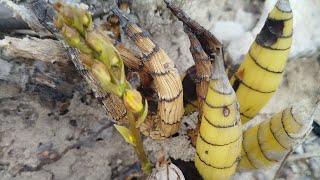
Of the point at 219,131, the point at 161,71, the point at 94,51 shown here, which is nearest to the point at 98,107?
the point at 161,71

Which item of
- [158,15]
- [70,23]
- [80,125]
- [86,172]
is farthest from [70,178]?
[70,23]

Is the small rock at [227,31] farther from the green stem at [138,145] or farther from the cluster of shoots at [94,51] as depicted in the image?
the cluster of shoots at [94,51]

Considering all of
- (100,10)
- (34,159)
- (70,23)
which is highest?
(70,23)

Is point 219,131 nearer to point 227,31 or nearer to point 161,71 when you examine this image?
point 161,71

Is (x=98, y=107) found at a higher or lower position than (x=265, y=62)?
lower

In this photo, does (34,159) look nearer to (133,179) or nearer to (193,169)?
(133,179)
